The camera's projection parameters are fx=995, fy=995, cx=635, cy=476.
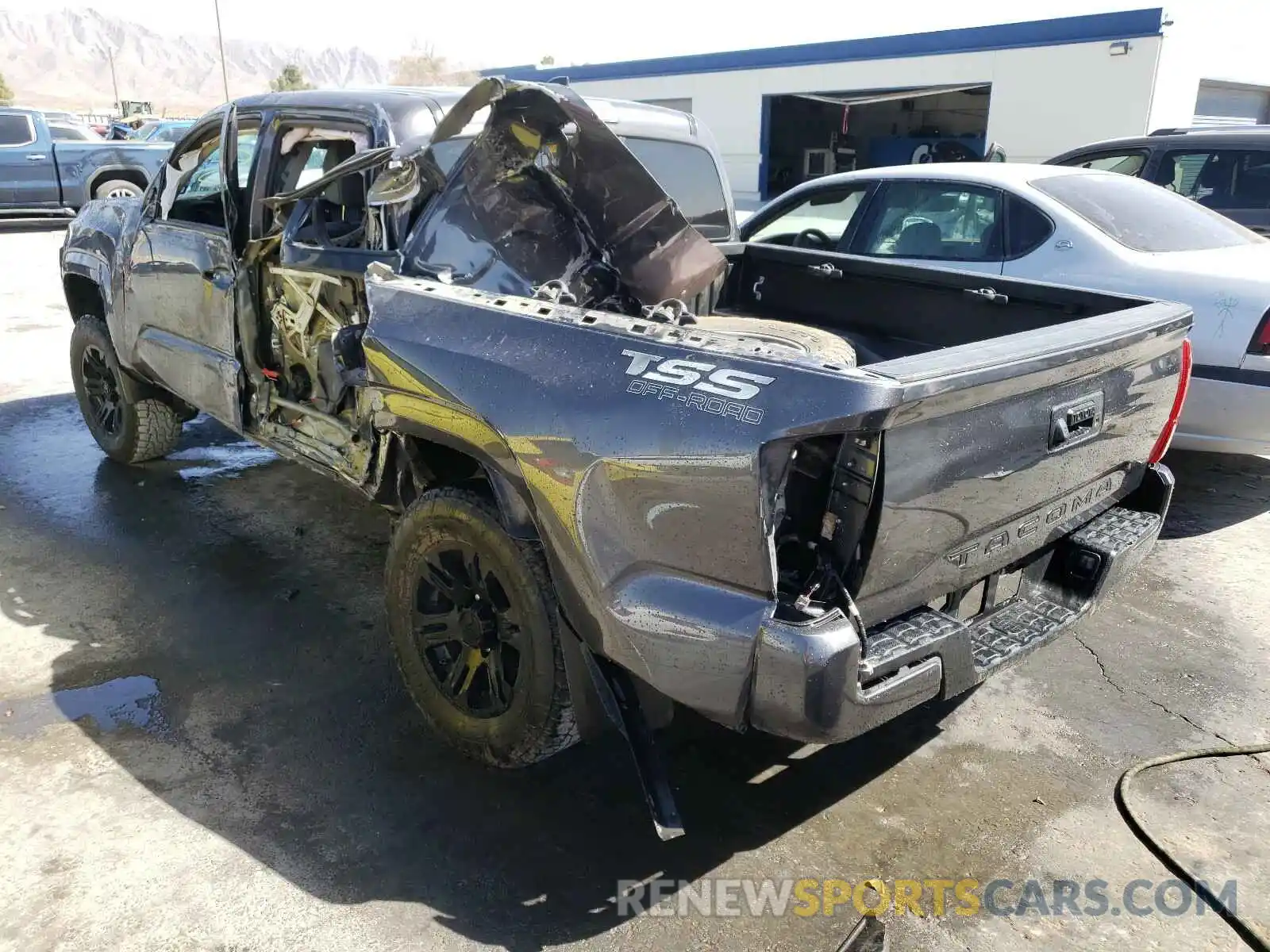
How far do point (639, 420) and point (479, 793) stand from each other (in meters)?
1.37

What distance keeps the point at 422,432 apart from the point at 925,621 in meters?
1.52

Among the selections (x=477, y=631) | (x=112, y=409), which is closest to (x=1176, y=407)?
(x=477, y=631)

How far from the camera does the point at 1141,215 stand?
5484 mm

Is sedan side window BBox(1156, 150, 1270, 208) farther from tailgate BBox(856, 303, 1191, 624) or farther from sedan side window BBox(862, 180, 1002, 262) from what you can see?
tailgate BBox(856, 303, 1191, 624)

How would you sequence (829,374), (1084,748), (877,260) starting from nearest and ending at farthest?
(829,374), (1084,748), (877,260)

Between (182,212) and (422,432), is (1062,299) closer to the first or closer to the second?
(422,432)

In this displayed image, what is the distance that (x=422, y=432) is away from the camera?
117 inches

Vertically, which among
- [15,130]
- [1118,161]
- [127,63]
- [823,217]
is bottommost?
[823,217]

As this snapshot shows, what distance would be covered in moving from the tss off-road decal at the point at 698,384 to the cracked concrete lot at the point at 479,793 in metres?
1.31

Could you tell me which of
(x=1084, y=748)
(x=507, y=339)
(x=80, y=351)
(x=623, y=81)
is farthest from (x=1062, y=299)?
(x=623, y=81)

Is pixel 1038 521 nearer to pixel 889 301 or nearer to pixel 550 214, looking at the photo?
pixel 889 301

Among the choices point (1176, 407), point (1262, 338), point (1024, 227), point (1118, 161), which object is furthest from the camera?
point (1118, 161)

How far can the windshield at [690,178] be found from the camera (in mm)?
4391

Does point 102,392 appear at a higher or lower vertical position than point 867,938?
higher
